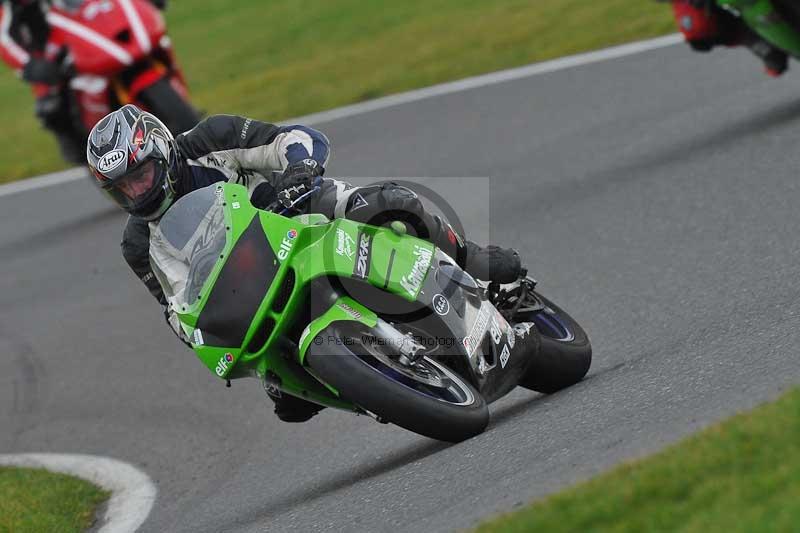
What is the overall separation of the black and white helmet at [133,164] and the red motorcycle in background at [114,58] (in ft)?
18.9

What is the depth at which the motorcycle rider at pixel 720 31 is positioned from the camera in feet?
30.9

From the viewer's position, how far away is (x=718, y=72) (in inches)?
450

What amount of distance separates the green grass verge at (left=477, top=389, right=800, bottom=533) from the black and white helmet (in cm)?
222

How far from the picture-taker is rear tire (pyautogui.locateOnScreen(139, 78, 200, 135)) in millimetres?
11289

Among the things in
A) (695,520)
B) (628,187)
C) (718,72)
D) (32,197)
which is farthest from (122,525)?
(32,197)

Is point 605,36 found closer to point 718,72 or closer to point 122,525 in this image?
point 718,72

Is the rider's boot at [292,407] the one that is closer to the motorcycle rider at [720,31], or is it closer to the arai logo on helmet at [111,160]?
the arai logo on helmet at [111,160]

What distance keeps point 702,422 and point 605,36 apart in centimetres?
969

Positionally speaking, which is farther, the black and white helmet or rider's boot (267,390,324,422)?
rider's boot (267,390,324,422)

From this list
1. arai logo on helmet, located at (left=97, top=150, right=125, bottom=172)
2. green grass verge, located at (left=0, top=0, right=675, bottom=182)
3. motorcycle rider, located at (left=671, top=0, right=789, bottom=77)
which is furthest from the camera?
green grass verge, located at (left=0, top=0, right=675, bottom=182)

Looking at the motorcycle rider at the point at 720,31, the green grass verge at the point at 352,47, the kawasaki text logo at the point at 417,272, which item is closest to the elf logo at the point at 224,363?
the kawasaki text logo at the point at 417,272

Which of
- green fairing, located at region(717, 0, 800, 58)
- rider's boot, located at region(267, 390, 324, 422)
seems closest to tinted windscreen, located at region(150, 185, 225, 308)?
rider's boot, located at region(267, 390, 324, 422)

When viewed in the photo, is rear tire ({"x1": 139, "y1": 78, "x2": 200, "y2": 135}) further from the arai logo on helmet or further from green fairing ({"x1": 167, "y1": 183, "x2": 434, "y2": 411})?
green fairing ({"x1": 167, "y1": 183, "x2": 434, "y2": 411})

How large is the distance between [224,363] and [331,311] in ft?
1.53
